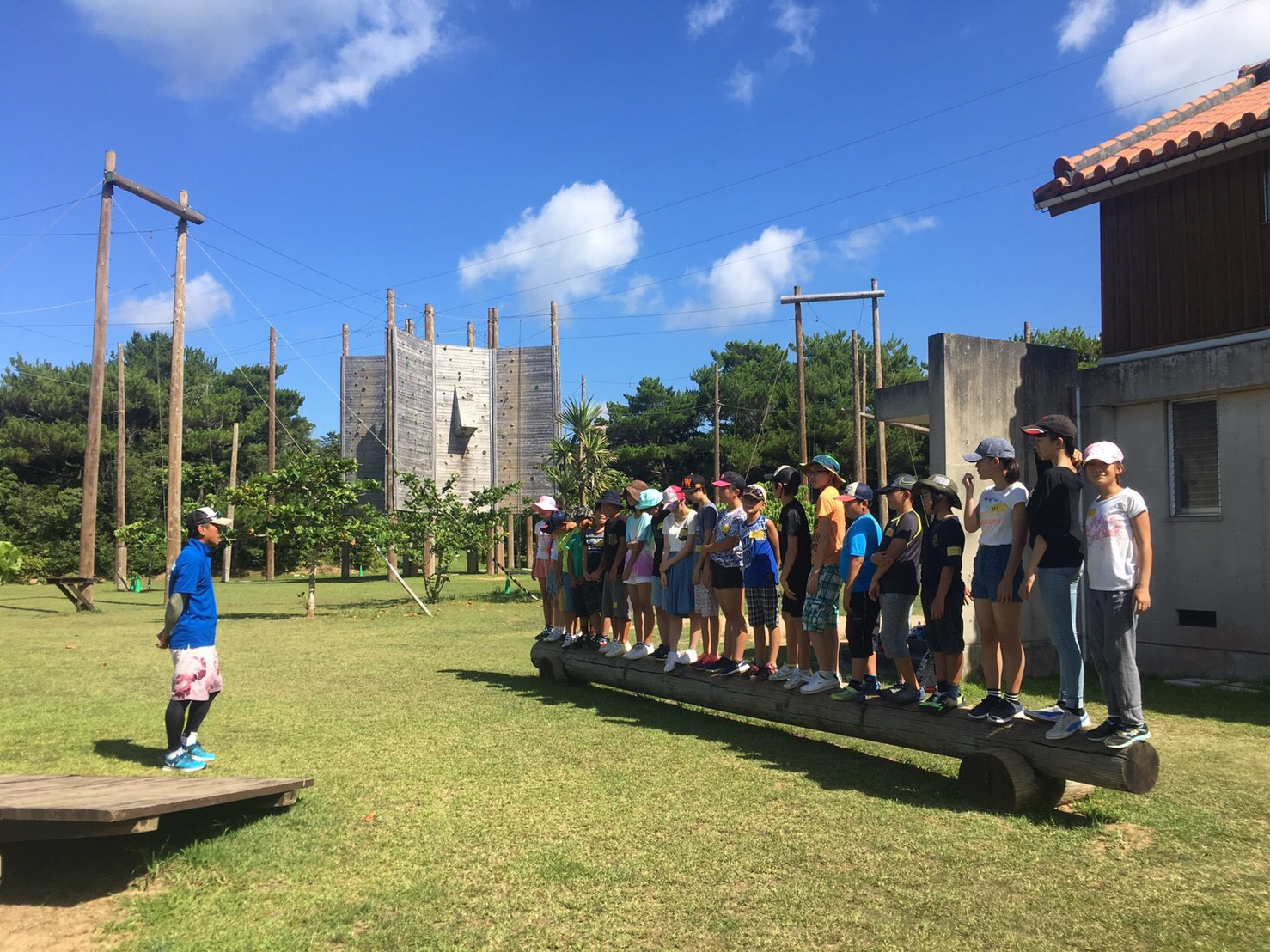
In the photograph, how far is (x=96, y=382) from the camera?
23875 millimetres

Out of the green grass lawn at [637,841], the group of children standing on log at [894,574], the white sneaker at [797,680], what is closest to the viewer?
the green grass lawn at [637,841]

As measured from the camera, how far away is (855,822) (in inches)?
223

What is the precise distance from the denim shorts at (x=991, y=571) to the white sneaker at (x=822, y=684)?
1506mm

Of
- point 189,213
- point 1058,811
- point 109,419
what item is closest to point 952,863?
point 1058,811

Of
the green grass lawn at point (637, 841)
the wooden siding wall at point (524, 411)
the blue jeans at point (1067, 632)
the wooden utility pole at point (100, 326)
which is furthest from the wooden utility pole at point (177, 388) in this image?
the blue jeans at point (1067, 632)

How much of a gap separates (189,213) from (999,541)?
21.3 meters

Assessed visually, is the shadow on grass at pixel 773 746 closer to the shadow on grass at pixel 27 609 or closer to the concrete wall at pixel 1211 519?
the concrete wall at pixel 1211 519

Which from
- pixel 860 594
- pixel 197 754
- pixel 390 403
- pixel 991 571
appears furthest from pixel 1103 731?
pixel 390 403

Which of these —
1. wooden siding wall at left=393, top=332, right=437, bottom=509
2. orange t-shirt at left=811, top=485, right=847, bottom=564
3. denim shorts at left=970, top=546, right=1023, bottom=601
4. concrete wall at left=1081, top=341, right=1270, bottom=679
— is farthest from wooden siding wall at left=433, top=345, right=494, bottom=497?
denim shorts at left=970, top=546, right=1023, bottom=601

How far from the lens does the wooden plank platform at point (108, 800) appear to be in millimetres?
4742

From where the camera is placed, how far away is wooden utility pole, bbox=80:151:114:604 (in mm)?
22891

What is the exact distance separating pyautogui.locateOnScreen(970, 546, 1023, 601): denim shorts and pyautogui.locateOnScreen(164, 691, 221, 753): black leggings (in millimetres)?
5609

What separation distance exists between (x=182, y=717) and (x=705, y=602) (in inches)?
179

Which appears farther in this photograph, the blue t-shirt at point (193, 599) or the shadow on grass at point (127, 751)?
the shadow on grass at point (127, 751)
